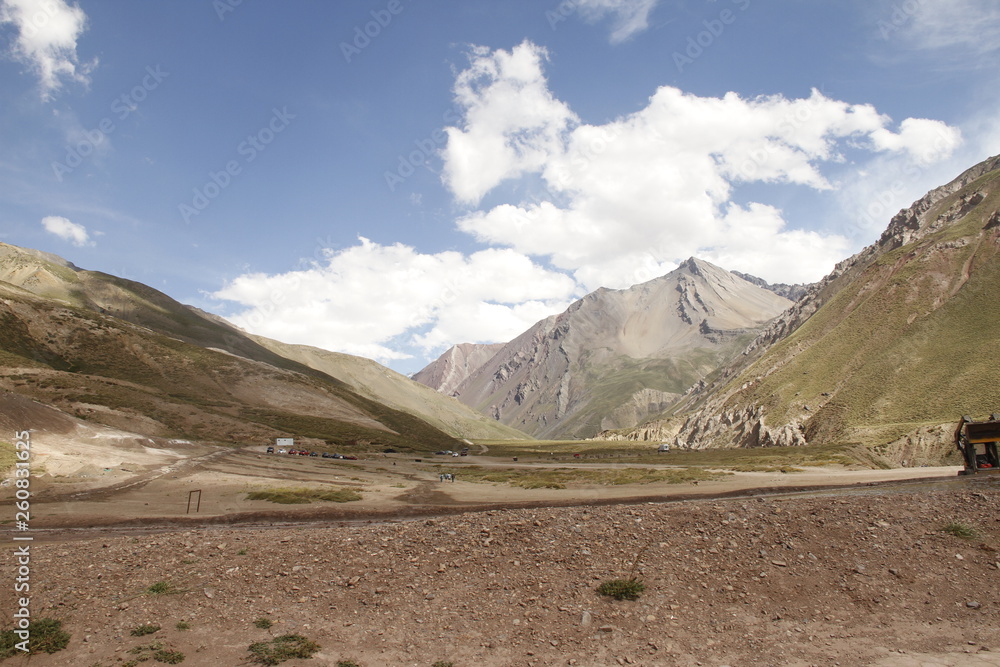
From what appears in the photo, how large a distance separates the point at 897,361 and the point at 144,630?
126063 millimetres

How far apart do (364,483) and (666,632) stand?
181 feet

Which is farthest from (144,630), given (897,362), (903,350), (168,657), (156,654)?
(903,350)

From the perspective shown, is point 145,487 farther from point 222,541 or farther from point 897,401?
point 897,401

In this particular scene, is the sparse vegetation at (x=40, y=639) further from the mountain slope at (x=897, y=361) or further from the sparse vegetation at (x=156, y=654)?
the mountain slope at (x=897, y=361)

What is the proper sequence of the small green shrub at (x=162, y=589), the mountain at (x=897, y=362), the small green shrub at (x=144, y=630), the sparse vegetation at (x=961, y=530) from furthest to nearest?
the mountain at (x=897, y=362)
the sparse vegetation at (x=961, y=530)
the small green shrub at (x=162, y=589)
the small green shrub at (x=144, y=630)

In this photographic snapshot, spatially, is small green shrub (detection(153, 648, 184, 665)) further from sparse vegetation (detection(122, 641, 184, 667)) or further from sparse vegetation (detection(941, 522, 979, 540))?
sparse vegetation (detection(941, 522, 979, 540))

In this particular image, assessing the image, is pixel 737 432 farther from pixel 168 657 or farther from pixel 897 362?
pixel 168 657

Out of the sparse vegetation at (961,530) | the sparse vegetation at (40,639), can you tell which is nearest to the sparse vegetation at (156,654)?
the sparse vegetation at (40,639)

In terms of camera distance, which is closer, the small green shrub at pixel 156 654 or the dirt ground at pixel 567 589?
the small green shrub at pixel 156 654

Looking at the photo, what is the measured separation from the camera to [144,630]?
42.9ft

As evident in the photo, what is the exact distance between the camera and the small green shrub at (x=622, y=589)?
46.9 ft

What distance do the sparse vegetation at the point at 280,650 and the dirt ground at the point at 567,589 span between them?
1.07 ft

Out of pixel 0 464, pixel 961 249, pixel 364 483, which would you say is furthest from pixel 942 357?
pixel 0 464

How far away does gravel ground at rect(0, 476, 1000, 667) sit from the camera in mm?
12180
